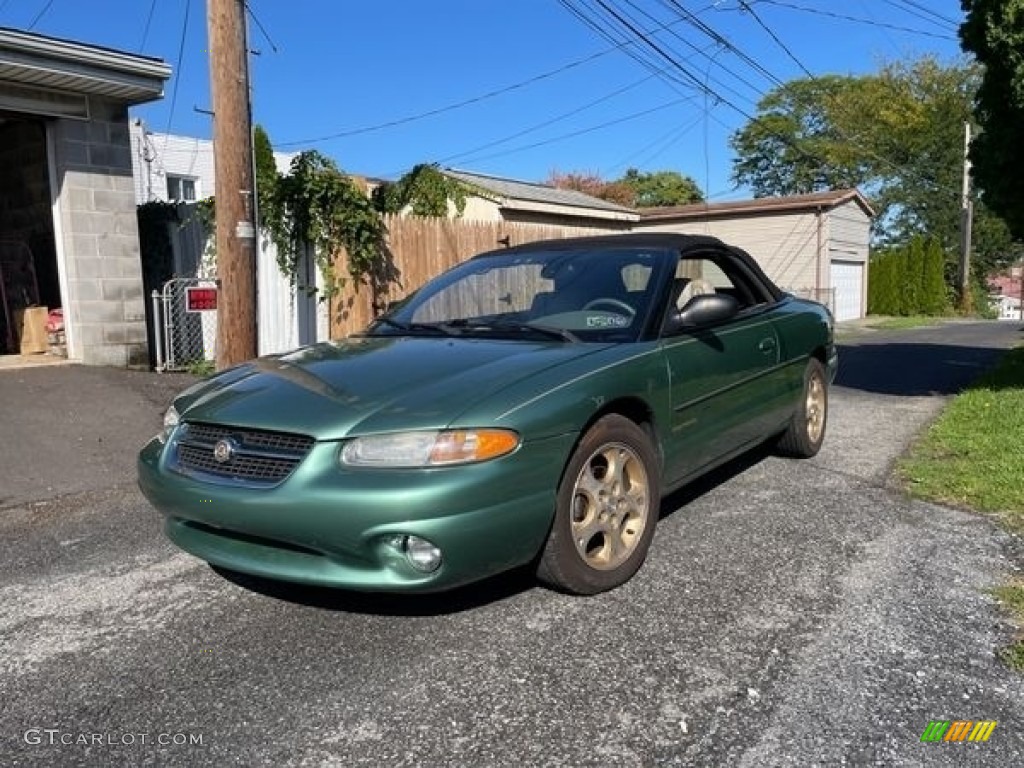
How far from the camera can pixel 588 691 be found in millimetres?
2896

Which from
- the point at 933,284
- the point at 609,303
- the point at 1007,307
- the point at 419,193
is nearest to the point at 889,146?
the point at 1007,307

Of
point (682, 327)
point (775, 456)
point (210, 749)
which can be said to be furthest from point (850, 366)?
point (210, 749)

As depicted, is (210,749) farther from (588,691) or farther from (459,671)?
(588,691)

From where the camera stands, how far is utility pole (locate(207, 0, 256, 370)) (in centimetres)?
674

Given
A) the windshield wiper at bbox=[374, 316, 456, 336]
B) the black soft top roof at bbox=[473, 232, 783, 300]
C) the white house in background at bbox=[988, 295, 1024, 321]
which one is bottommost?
the white house in background at bbox=[988, 295, 1024, 321]

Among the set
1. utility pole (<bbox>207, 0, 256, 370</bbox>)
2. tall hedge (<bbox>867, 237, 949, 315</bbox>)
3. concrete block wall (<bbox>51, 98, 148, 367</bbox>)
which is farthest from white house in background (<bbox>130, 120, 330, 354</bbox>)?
tall hedge (<bbox>867, 237, 949, 315</bbox>)

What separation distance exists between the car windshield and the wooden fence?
215 inches

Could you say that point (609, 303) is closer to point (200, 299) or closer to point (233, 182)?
point (233, 182)

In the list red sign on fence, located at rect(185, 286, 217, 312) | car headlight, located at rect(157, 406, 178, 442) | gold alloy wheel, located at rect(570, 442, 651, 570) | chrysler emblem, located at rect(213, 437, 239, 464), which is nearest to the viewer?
chrysler emblem, located at rect(213, 437, 239, 464)

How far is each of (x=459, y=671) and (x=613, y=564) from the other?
3.12ft

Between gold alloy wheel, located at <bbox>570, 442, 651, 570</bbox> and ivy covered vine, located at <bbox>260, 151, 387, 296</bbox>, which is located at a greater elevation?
ivy covered vine, located at <bbox>260, 151, 387, 296</bbox>

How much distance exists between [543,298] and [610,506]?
1314mm

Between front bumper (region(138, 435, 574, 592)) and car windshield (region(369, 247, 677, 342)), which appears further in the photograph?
car windshield (region(369, 247, 677, 342))

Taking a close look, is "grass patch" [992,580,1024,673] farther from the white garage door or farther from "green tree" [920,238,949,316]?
"green tree" [920,238,949,316]
